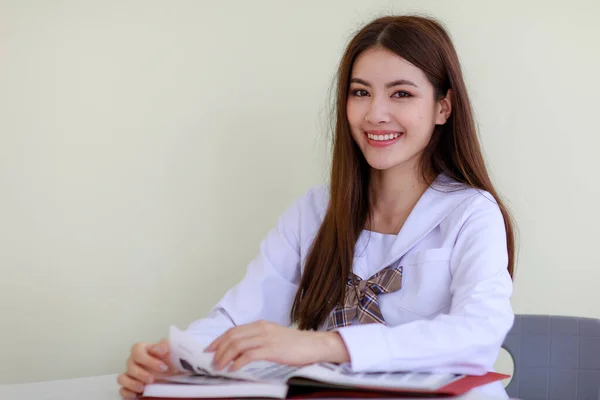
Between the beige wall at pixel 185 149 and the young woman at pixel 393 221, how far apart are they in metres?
0.40

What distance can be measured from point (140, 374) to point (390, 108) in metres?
0.82

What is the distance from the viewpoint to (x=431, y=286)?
1.61 metres

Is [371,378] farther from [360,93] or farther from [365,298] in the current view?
[360,93]

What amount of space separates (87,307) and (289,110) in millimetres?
795

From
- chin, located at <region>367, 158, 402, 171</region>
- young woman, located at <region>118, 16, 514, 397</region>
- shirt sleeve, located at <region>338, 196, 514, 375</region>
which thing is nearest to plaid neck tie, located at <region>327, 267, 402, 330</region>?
young woman, located at <region>118, 16, 514, 397</region>

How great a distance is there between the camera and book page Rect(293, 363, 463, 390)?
1.03m


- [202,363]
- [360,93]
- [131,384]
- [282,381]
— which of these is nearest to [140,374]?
→ [131,384]

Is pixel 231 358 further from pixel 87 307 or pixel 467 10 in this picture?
pixel 467 10

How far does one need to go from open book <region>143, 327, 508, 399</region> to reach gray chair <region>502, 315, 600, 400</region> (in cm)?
55

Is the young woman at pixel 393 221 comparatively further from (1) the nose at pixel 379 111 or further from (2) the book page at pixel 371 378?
(2) the book page at pixel 371 378

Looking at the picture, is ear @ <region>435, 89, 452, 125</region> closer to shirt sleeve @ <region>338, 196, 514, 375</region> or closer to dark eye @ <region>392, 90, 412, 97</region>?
dark eye @ <region>392, 90, 412, 97</region>

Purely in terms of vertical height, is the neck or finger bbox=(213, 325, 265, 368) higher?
the neck

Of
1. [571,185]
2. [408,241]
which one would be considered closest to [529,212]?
[571,185]

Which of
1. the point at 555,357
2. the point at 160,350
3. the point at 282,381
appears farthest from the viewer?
the point at 555,357
